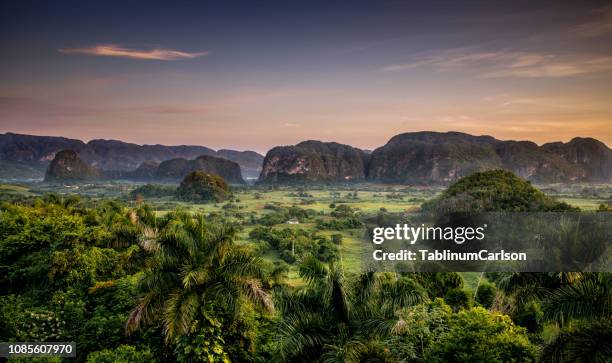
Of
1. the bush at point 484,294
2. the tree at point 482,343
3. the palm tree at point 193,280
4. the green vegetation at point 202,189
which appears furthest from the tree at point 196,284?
the green vegetation at point 202,189

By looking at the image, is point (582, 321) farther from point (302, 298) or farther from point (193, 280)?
point (193, 280)

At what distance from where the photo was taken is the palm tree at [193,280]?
9.62m

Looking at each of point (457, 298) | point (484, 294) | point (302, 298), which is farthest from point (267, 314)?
point (484, 294)

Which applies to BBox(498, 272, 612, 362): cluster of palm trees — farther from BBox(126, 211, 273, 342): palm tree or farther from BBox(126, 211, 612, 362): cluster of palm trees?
BBox(126, 211, 273, 342): palm tree

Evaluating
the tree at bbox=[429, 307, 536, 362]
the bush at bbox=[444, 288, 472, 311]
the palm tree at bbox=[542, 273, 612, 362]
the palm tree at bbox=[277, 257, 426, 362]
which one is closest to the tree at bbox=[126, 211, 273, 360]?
the palm tree at bbox=[277, 257, 426, 362]

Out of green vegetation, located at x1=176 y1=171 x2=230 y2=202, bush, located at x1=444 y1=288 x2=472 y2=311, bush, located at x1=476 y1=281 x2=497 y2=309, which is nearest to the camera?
bush, located at x1=444 y1=288 x2=472 y2=311

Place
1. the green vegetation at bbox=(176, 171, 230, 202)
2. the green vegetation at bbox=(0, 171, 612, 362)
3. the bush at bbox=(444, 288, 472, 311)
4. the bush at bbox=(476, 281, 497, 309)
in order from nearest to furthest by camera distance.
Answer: the green vegetation at bbox=(0, 171, 612, 362)
the bush at bbox=(444, 288, 472, 311)
the bush at bbox=(476, 281, 497, 309)
the green vegetation at bbox=(176, 171, 230, 202)

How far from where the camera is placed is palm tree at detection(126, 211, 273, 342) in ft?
31.6

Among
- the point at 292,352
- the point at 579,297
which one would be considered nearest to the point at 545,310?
the point at 579,297

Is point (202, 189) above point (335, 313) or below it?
below

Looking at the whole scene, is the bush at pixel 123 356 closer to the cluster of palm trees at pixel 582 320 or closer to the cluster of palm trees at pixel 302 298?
the cluster of palm trees at pixel 302 298

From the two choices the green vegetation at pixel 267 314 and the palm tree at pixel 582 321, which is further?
the green vegetation at pixel 267 314

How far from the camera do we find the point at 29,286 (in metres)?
15.6

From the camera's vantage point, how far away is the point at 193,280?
9.88 m
